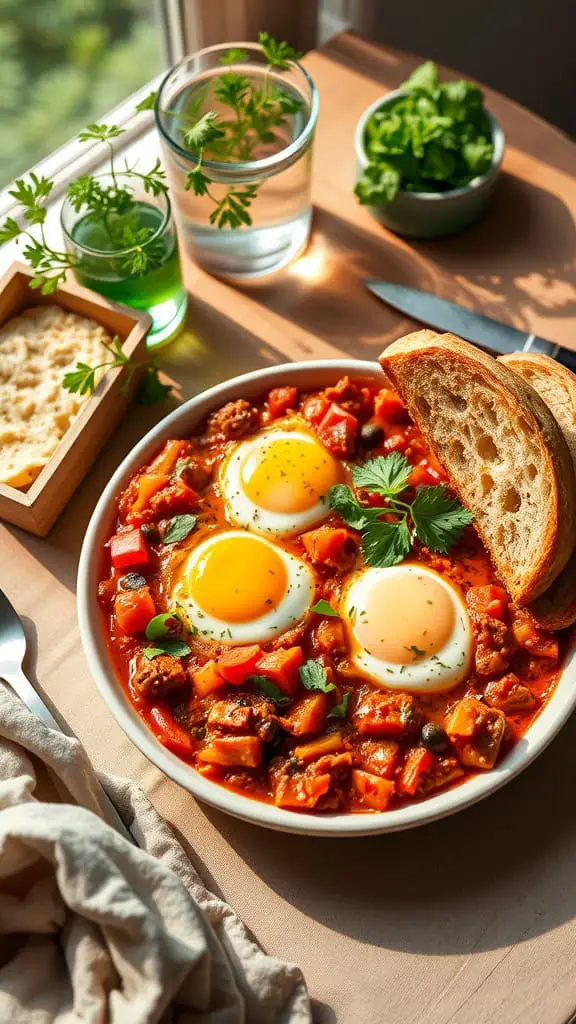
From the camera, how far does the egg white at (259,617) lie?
2.99 meters

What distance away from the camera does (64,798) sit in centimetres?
273

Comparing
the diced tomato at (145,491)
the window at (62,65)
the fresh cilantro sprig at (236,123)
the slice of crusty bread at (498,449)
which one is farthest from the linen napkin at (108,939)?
the window at (62,65)

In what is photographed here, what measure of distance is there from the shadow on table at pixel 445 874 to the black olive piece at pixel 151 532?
85 centimetres

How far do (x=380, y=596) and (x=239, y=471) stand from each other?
64 centimetres

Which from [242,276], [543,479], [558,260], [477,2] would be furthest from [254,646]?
[477,2]

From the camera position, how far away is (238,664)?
2.86 metres

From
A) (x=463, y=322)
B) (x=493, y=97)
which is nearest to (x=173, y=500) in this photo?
(x=463, y=322)

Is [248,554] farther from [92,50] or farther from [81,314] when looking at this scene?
[92,50]

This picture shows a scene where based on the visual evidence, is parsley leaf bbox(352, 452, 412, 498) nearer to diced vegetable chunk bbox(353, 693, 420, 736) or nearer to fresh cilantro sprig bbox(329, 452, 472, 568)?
fresh cilantro sprig bbox(329, 452, 472, 568)

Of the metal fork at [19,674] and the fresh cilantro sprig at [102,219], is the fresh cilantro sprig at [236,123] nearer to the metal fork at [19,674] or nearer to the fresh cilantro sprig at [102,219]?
the fresh cilantro sprig at [102,219]

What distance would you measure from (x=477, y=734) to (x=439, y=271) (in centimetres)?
199

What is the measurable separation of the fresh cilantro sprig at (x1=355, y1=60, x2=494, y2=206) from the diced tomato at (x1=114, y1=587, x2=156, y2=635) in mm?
1864

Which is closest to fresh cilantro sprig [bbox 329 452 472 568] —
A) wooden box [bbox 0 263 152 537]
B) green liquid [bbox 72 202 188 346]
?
wooden box [bbox 0 263 152 537]

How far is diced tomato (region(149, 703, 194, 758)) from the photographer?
9.09 ft
